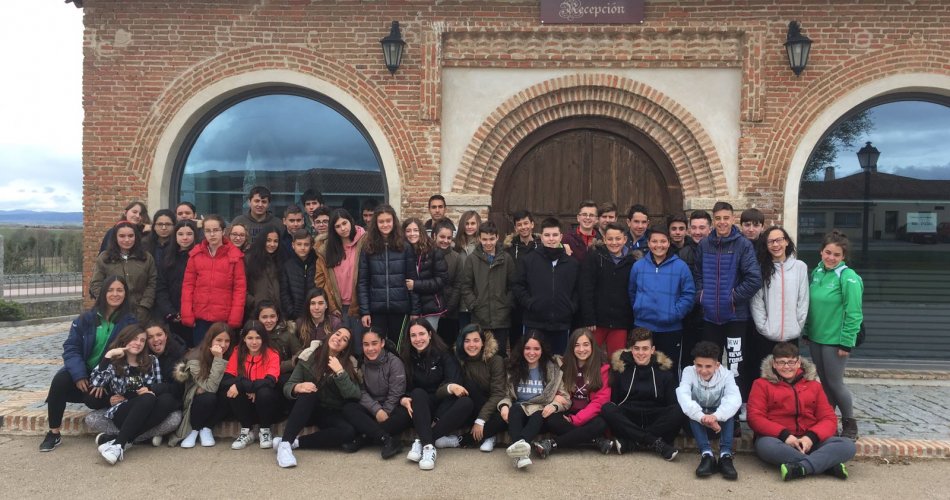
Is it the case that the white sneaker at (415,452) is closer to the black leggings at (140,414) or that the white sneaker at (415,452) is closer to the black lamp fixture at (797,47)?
the black leggings at (140,414)

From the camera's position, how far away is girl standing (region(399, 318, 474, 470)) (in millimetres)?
4867

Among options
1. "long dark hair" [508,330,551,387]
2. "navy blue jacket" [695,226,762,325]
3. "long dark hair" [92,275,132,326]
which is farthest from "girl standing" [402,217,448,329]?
"long dark hair" [92,275,132,326]

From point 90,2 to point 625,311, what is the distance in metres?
7.41

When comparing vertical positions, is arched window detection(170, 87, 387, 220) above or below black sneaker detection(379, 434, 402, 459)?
above

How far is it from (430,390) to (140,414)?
217cm

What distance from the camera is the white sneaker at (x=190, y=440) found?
4996mm

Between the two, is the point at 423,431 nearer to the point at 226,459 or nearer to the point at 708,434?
the point at 226,459

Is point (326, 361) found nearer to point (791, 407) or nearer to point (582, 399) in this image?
point (582, 399)

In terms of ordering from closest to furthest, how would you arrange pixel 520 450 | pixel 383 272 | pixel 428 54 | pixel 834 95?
pixel 520 450 < pixel 383 272 < pixel 834 95 < pixel 428 54

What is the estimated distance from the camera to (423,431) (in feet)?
15.8

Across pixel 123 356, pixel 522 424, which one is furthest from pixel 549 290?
pixel 123 356

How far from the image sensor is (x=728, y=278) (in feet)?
Result: 16.9

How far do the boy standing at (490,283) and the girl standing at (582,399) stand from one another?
2.41 ft

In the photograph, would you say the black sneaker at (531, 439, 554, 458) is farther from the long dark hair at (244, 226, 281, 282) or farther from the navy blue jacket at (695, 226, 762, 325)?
the long dark hair at (244, 226, 281, 282)
